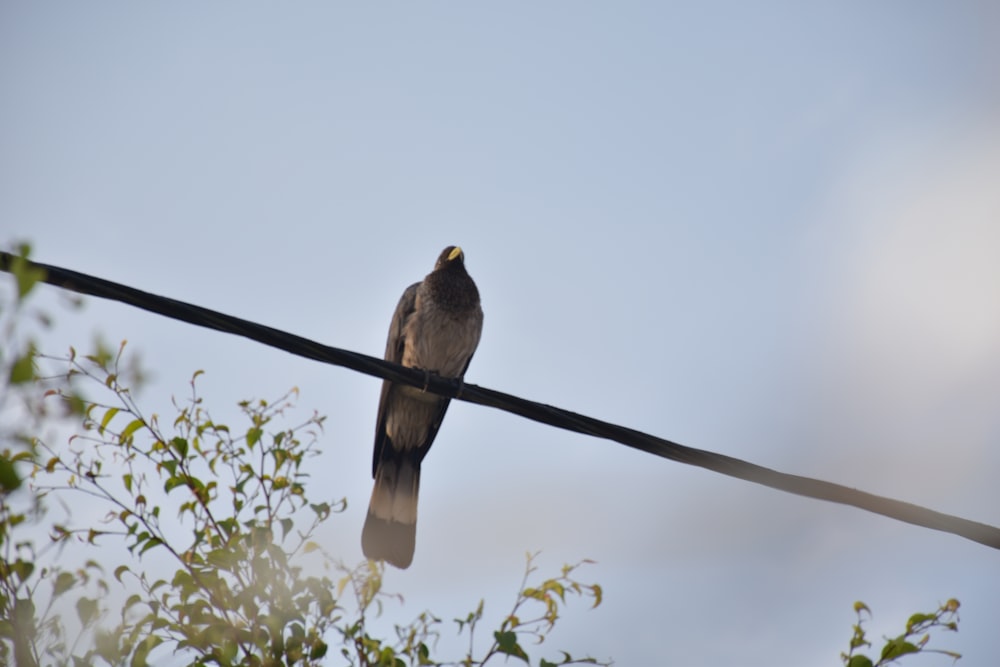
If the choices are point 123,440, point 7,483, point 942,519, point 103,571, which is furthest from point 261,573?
point 942,519

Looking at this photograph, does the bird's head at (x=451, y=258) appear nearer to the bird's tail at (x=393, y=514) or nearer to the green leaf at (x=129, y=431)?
the bird's tail at (x=393, y=514)

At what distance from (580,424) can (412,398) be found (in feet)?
10.2

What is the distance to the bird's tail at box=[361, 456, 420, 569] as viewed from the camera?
20.0ft

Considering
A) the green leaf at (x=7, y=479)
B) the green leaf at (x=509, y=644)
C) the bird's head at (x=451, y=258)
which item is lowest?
the green leaf at (x=7, y=479)

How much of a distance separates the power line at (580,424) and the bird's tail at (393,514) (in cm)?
281

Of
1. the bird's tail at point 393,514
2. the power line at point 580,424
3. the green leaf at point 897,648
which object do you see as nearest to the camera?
the power line at point 580,424

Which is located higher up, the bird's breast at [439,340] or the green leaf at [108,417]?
the bird's breast at [439,340]

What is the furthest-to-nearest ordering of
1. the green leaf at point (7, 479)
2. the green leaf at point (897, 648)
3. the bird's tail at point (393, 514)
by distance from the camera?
the bird's tail at point (393, 514)
the green leaf at point (897, 648)
the green leaf at point (7, 479)

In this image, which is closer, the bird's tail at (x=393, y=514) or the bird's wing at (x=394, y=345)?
the bird's tail at (x=393, y=514)

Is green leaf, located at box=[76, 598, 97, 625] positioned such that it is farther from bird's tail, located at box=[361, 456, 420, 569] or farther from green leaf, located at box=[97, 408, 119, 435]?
bird's tail, located at box=[361, 456, 420, 569]

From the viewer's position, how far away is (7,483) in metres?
1.69

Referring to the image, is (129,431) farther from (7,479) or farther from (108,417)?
(7,479)

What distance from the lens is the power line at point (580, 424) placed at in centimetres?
301

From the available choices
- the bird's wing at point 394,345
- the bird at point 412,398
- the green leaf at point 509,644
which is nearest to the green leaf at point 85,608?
the green leaf at point 509,644
